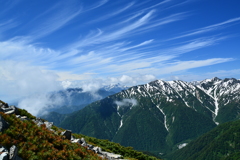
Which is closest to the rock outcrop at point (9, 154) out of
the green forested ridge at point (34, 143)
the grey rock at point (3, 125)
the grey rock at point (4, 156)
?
the grey rock at point (4, 156)

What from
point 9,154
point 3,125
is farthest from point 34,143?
point 3,125

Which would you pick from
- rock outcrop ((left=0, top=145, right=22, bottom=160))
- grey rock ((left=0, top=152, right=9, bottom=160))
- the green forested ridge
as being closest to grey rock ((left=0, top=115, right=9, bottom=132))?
the green forested ridge

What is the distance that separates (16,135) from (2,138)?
50.5 inches

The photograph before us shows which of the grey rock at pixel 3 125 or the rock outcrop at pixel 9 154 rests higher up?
the grey rock at pixel 3 125

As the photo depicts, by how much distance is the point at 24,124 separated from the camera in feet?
54.4

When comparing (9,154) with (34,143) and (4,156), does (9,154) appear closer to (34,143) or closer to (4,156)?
(4,156)

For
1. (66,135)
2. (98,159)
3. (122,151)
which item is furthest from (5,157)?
(122,151)

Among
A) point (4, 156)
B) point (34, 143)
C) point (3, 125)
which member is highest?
point (3, 125)

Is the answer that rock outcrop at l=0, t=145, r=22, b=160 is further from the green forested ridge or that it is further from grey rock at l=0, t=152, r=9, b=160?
the green forested ridge

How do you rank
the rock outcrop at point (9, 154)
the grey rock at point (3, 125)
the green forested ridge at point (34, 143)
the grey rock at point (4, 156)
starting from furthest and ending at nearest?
the grey rock at point (3, 125), the green forested ridge at point (34, 143), the rock outcrop at point (9, 154), the grey rock at point (4, 156)

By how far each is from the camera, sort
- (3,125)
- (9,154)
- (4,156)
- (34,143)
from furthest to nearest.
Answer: (3,125), (34,143), (9,154), (4,156)

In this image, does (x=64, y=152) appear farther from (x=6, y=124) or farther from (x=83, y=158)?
(x=6, y=124)

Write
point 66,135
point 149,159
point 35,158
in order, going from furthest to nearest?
point 149,159, point 66,135, point 35,158

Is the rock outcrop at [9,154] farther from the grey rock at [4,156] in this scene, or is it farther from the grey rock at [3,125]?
the grey rock at [3,125]
